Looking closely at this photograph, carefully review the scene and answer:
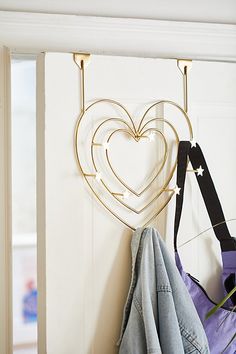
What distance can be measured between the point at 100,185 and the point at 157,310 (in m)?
0.31

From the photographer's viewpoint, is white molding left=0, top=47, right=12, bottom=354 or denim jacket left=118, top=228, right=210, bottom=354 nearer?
denim jacket left=118, top=228, right=210, bottom=354

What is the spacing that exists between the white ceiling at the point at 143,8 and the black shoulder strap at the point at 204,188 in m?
0.35

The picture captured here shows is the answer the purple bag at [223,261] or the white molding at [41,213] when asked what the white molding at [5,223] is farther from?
the purple bag at [223,261]

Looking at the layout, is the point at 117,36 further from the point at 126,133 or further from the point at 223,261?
the point at 223,261

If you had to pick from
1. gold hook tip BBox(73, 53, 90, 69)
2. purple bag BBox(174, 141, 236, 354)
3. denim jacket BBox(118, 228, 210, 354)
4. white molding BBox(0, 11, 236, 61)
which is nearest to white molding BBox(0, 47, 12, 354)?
white molding BBox(0, 11, 236, 61)

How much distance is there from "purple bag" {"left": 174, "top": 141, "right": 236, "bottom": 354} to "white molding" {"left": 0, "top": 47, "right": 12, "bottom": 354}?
1.34 ft

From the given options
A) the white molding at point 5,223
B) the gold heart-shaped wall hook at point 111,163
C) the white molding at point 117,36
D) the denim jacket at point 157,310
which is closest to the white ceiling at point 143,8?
the white molding at point 117,36

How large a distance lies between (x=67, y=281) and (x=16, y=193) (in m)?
1.37

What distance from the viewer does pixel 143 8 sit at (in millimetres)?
1156

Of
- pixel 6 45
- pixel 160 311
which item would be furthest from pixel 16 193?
pixel 160 311

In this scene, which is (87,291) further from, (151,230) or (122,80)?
(122,80)

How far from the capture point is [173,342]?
3.11 ft

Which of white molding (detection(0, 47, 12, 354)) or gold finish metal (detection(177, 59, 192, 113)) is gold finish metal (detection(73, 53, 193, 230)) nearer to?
gold finish metal (detection(177, 59, 192, 113))

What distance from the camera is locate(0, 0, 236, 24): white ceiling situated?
1.11 m
